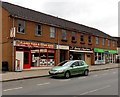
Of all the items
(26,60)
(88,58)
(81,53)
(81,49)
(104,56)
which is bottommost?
(26,60)

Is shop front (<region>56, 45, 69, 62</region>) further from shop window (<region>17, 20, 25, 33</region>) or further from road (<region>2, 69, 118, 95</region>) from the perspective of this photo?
road (<region>2, 69, 118, 95</region>)

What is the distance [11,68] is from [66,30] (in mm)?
12247

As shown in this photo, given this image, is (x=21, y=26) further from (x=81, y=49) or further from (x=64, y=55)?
(x=81, y=49)

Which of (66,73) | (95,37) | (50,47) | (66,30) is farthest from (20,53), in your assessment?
(95,37)

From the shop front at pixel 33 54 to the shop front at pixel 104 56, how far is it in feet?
46.4

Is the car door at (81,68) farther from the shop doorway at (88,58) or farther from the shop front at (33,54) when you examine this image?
the shop doorway at (88,58)

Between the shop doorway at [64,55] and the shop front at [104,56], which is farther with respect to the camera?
the shop front at [104,56]

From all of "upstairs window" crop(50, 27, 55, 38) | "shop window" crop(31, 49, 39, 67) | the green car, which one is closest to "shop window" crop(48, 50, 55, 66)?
"upstairs window" crop(50, 27, 55, 38)

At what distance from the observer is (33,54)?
1235 inches

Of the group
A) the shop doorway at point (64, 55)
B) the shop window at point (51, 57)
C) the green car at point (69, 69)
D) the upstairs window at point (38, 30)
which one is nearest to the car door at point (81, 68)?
the green car at point (69, 69)

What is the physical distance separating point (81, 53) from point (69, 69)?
19.2m

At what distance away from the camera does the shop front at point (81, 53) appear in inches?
1558

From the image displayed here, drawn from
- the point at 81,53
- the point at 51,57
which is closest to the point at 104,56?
the point at 81,53

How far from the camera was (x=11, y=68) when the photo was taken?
92.4 ft
